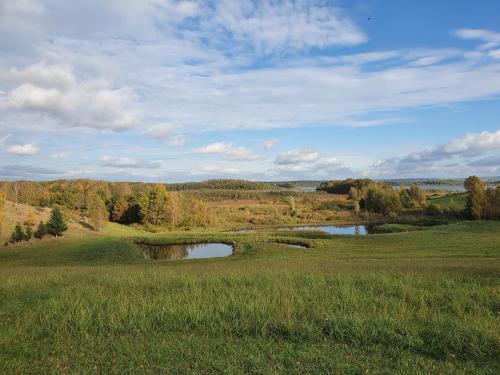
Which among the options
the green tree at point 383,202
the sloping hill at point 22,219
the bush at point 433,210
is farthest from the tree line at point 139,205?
the bush at point 433,210

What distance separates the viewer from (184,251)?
63.3 metres

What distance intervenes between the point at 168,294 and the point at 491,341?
27.2ft

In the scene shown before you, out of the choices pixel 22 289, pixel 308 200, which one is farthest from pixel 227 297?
pixel 308 200

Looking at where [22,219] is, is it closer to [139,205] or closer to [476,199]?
[139,205]

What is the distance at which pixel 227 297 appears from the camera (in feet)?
35.2

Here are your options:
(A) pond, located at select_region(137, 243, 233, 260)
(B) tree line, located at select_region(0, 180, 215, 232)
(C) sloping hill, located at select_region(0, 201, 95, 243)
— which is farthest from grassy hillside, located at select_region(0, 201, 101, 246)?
(A) pond, located at select_region(137, 243, 233, 260)

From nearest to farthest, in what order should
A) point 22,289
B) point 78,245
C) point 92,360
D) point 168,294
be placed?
point 92,360
point 168,294
point 22,289
point 78,245

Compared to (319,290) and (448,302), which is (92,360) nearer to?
(319,290)

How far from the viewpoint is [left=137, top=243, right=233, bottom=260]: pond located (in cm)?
5768

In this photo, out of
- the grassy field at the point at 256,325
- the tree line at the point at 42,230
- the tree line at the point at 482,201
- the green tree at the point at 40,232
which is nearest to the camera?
the grassy field at the point at 256,325

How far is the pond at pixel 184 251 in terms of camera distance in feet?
189

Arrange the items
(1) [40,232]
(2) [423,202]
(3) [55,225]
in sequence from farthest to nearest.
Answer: (2) [423,202], (3) [55,225], (1) [40,232]

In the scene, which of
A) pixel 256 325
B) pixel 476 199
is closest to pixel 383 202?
pixel 476 199

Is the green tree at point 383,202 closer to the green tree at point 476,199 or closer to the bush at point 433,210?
the bush at point 433,210
